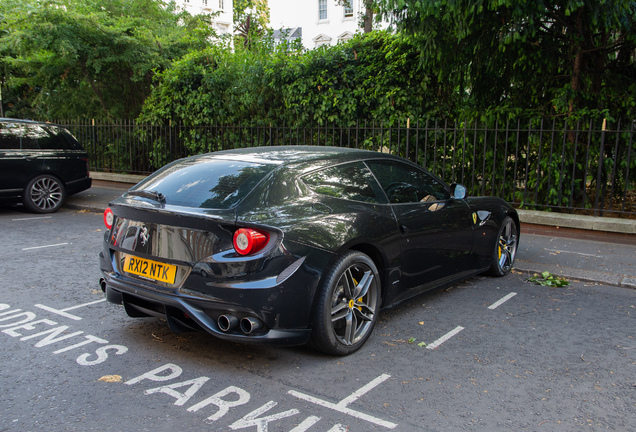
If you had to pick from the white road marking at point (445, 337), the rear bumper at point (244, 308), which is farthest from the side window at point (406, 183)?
the rear bumper at point (244, 308)

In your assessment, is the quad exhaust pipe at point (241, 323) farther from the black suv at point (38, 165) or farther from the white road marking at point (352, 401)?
the black suv at point (38, 165)

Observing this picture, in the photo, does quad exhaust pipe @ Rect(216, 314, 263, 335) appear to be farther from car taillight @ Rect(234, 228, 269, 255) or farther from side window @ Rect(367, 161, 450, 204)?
side window @ Rect(367, 161, 450, 204)

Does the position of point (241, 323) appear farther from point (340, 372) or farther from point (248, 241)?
point (340, 372)

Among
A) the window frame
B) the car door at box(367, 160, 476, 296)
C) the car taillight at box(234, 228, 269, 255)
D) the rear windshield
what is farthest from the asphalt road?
the window frame

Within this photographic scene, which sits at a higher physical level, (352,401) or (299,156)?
(299,156)

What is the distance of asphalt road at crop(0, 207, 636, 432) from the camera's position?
2.86 meters

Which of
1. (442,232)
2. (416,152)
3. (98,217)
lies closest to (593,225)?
(416,152)

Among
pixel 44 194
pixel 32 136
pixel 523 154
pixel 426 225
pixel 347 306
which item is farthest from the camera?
pixel 44 194

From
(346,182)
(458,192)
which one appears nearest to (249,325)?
(346,182)

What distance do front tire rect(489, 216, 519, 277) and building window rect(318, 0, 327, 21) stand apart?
40786 mm

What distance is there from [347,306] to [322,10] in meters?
43.5

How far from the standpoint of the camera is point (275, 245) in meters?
3.30

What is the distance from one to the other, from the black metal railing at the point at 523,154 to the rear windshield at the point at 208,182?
6386mm

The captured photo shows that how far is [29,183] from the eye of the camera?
10.2 m
